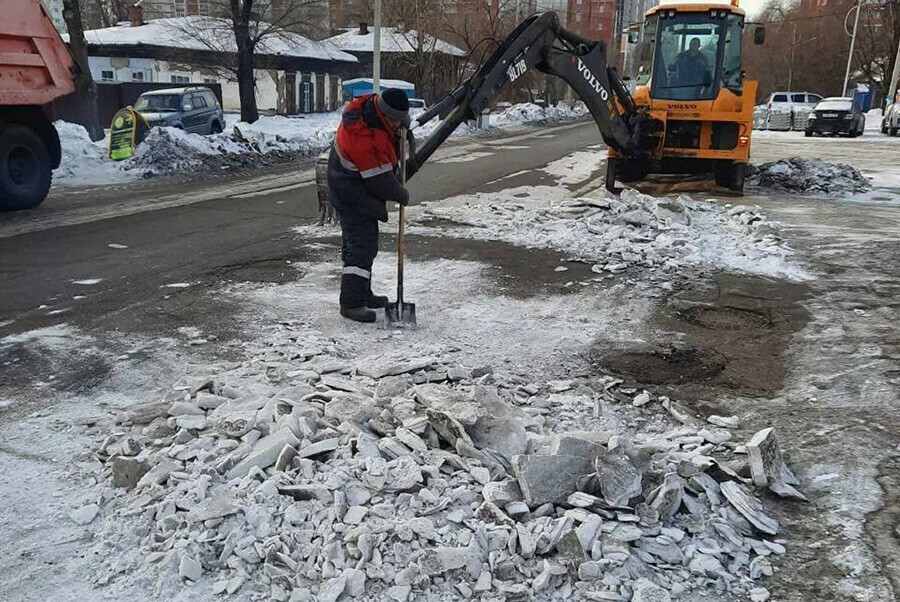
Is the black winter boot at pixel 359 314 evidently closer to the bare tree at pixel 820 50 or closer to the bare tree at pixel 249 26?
the bare tree at pixel 249 26

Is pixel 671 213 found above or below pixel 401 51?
below

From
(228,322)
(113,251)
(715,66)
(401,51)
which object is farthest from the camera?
(401,51)

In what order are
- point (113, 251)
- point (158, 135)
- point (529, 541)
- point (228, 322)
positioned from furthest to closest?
point (158, 135), point (113, 251), point (228, 322), point (529, 541)

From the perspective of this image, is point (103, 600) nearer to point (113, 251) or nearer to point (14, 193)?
point (113, 251)

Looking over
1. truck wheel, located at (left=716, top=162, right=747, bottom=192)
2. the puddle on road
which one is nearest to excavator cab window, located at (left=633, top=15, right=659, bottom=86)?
truck wheel, located at (left=716, top=162, right=747, bottom=192)

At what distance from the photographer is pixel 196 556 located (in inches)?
121

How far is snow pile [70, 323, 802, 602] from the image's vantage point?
3.04 m

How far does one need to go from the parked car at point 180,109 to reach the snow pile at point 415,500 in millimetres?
17563

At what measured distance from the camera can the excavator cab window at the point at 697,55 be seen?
1279 cm

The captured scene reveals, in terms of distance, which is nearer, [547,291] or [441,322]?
[441,322]

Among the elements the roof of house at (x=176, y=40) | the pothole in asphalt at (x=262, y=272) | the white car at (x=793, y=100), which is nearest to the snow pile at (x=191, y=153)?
the pothole in asphalt at (x=262, y=272)

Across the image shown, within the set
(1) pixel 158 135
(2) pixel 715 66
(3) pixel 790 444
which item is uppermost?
(2) pixel 715 66

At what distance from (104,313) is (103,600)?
4093 mm

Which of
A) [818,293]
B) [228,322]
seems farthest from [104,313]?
[818,293]
